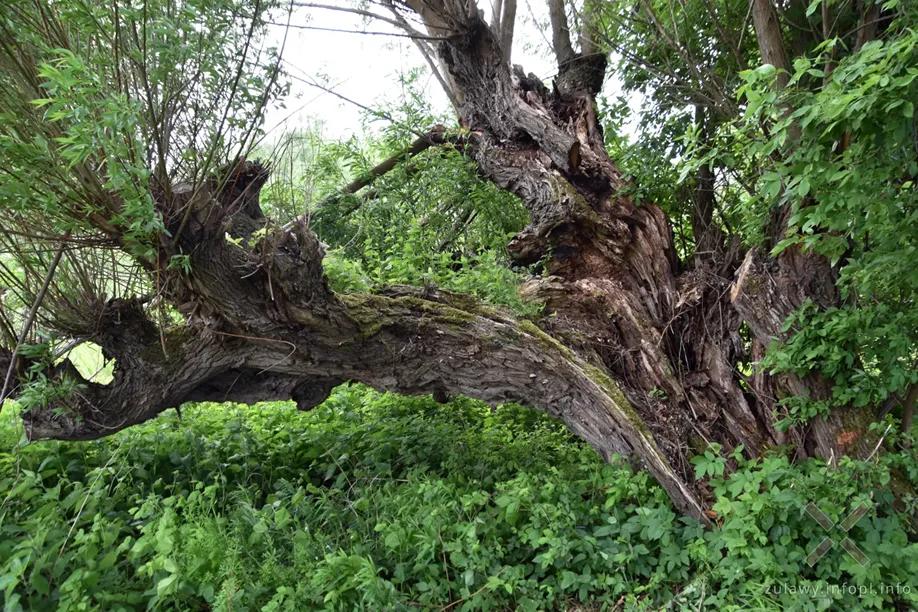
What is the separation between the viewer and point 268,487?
380cm

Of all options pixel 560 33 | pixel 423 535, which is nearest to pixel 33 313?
pixel 423 535

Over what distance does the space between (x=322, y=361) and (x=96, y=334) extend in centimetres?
128

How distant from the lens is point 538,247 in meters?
4.38

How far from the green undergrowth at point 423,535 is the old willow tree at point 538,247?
0.34 metres

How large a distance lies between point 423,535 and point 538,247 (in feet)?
7.82

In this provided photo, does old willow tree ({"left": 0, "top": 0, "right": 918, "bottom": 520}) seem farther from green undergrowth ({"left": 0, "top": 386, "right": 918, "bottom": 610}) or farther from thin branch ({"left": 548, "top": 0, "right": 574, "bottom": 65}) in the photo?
thin branch ({"left": 548, "top": 0, "right": 574, "bottom": 65})

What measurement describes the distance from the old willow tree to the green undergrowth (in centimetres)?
34

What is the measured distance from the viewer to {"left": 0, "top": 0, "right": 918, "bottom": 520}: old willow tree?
2297 mm

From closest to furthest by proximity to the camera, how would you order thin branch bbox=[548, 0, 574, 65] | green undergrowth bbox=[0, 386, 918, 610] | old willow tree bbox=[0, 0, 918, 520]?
old willow tree bbox=[0, 0, 918, 520], green undergrowth bbox=[0, 386, 918, 610], thin branch bbox=[548, 0, 574, 65]

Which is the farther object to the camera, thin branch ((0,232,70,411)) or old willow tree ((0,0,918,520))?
thin branch ((0,232,70,411))

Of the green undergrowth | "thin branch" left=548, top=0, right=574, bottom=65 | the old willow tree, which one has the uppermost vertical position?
"thin branch" left=548, top=0, right=574, bottom=65

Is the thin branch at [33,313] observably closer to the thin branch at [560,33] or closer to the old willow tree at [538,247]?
the old willow tree at [538,247]

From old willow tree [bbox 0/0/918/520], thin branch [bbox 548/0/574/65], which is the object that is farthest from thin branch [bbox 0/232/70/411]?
thin branch [bbox 548/0/574/65]

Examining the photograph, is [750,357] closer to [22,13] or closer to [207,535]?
[207,535]
